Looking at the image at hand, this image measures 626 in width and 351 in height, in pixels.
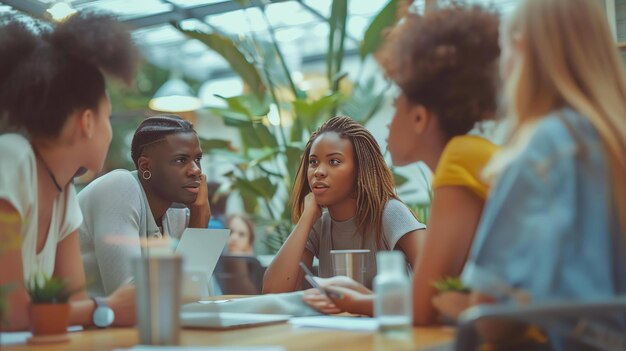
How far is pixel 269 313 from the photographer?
2008mm

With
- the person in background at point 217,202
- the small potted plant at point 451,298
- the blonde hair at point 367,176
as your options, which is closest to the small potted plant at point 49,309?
the small potted plant at point 451,298

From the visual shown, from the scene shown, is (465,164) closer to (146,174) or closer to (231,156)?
(146,174)

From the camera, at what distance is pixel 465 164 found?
5.53 ft

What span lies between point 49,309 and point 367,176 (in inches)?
55.5

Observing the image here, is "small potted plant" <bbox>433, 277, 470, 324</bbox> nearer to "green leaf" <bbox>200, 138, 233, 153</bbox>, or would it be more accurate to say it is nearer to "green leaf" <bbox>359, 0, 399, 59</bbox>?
"green leaf" <bbox>359, 0, 399, 59</bbox>

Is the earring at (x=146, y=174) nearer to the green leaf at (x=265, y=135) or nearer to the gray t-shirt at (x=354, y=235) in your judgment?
the gray t-shirt at (x=354, y=235)

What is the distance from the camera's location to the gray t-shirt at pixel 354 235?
102 inches

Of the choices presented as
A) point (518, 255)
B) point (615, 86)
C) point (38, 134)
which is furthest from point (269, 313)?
point (615, 86)

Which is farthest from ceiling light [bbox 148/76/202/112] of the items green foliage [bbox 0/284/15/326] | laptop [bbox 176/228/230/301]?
green foliage [bbox 0/284/15/326]

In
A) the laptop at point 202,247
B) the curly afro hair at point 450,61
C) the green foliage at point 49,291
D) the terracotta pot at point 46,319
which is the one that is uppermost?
the curly afro hair at point 450,61

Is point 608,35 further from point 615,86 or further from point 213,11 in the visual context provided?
point 213,11

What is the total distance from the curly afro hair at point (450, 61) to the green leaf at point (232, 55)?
2.71 metres

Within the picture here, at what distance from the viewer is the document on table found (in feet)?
5.38

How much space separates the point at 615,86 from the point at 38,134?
127 cm
